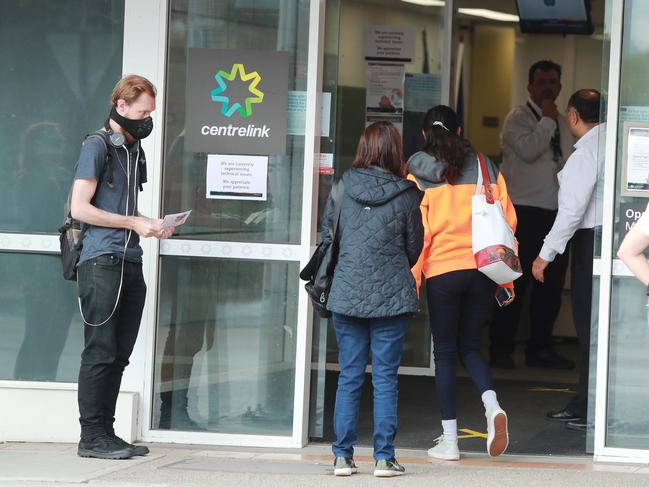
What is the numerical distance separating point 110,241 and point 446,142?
6.09 ft

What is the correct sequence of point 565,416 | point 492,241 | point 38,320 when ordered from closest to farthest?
point 492,241 < point 38,320 < point 565,416

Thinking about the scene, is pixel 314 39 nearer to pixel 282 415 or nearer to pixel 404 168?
pixel 404 168

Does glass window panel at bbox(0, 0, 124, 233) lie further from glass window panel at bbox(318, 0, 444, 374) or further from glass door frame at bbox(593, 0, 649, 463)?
glass door frame at bbox(593, 0, 649, 463)

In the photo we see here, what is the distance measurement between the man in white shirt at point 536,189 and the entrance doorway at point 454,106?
31cm

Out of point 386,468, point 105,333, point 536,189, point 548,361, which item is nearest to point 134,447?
point 105,333

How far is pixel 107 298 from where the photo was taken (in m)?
A: 6.40

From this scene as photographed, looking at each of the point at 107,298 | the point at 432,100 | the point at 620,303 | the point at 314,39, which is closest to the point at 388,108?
the point at 432,100

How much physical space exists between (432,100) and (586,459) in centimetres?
355

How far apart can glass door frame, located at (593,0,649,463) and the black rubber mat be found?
0.89 feet

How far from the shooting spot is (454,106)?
10.7m

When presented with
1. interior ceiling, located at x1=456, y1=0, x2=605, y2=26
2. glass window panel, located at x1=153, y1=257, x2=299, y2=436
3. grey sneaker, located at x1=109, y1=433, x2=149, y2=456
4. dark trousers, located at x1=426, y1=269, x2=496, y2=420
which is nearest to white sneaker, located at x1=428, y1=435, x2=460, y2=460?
dark trousers, located at x1=426, y1=269, x2=496, y2=420

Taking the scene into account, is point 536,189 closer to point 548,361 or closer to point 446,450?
point 548,361

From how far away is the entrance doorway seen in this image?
287 inches

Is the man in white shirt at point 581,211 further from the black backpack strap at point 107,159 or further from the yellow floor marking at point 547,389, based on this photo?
the black backpack strap at point 107,159
